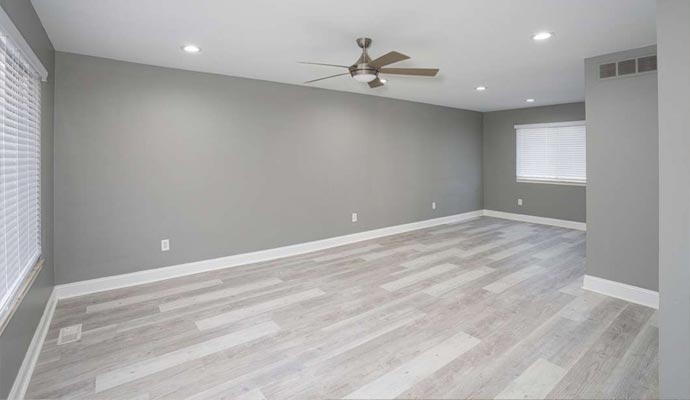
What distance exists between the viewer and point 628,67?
3.33 meters

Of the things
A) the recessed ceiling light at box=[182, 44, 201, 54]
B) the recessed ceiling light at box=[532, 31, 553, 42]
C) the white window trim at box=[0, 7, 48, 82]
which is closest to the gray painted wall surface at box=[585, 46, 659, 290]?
the recessed ceiling light at box=[532, 31, 553, 42]

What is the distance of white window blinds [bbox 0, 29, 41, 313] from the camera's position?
1888 millimetres

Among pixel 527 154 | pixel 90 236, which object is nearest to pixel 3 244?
pixel 90 236

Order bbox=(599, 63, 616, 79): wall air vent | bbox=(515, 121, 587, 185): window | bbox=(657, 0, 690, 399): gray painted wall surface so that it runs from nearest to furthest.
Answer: bbox=(657, 0, 690, 399): gray painted wall surface < bbox=(599, 63, 616, 79): wall air vent < bbox=(515, 121, 587, 185): window

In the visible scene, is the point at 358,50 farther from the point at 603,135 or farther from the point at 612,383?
the point at 612,383

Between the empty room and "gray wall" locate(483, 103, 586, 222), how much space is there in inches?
46.5

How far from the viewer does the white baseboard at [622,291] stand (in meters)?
3.22

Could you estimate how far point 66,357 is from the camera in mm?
2426

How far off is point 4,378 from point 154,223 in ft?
7.63

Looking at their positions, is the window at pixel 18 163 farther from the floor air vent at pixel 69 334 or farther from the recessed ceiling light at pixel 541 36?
the recessed ceiling light at pixel 541 36

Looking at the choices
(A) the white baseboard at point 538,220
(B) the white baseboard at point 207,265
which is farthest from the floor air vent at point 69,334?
(A) the white baseboard at point 538,220

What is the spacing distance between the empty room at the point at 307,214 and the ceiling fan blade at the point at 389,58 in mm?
30

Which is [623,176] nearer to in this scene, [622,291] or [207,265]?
[622,291]

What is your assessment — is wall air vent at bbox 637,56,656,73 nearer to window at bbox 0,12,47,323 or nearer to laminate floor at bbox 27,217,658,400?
laminate floor at bbox 27,217,658,400
